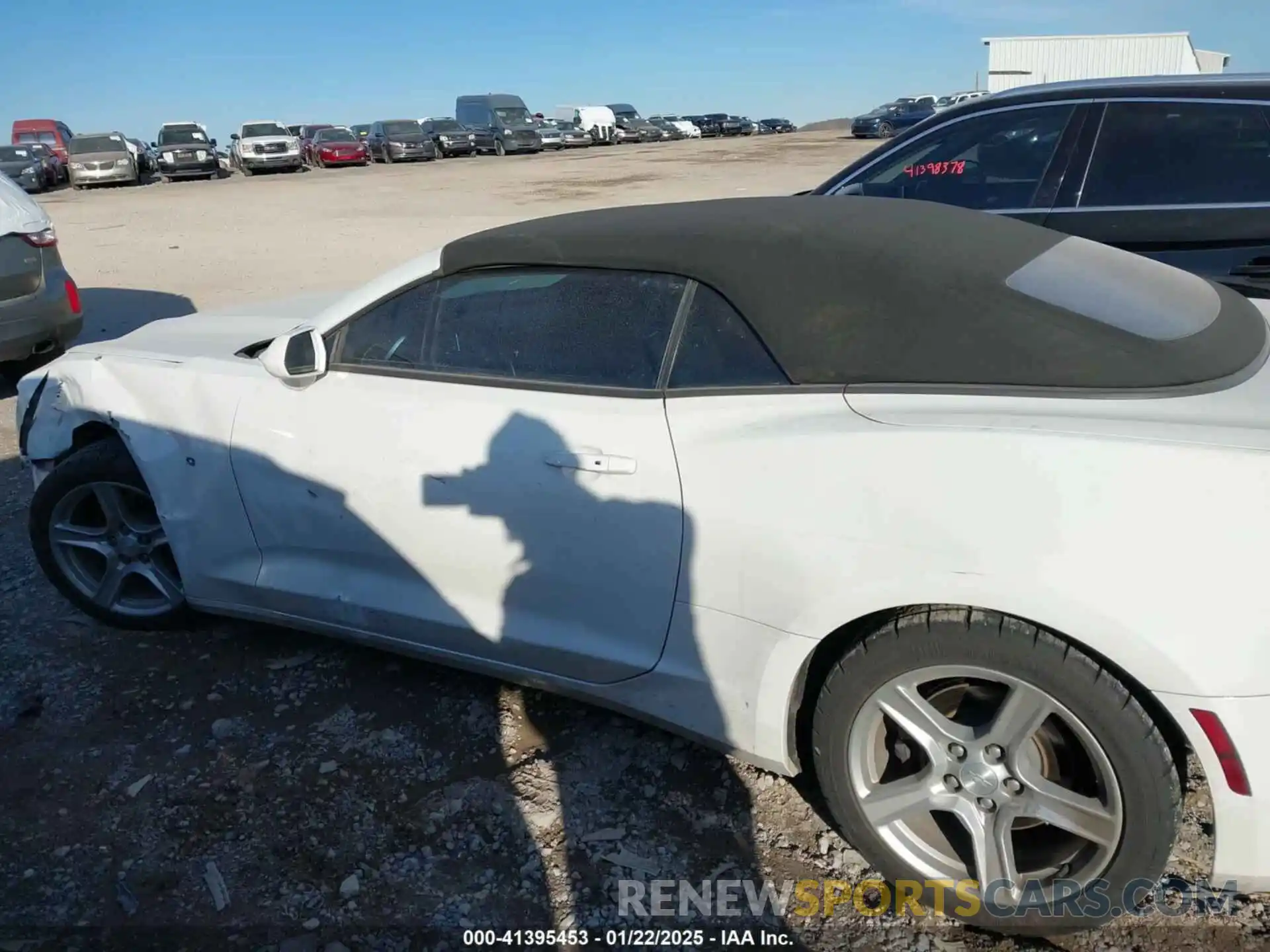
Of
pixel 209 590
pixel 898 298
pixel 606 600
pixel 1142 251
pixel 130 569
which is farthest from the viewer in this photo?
pixel 1142 251

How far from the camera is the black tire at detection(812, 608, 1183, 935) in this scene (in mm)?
2002

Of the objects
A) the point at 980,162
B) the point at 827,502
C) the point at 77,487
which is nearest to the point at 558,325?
the point at 827,502

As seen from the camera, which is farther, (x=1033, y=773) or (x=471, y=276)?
(x=471, y=276)

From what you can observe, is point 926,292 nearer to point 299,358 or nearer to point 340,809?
point 299,358

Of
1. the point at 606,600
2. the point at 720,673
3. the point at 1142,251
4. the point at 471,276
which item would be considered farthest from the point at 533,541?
the point at 1142,251

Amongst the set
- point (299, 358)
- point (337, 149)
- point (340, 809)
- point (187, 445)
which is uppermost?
point (337, 149)

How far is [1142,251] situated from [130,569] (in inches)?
171

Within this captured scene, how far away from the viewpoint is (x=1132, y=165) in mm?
4488

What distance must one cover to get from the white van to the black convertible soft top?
45242 mm

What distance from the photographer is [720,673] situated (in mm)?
2510

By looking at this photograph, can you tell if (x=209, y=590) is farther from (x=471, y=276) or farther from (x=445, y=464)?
(x=471, y=276)

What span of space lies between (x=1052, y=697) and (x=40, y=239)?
6989 millimetres

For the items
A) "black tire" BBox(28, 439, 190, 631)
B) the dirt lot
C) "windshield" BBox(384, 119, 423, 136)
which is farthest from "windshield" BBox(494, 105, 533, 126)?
"black tire" BBox(28, 439, 190, 631)

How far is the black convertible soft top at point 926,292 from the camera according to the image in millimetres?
2240
